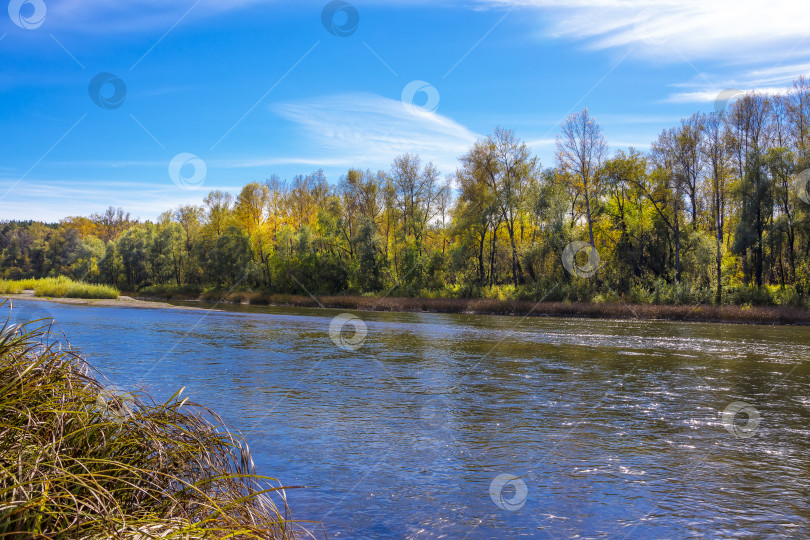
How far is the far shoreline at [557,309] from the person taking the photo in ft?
127

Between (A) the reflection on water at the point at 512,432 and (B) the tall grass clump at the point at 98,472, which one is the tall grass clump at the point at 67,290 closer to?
(A) the reflection on water at the point at 512,432

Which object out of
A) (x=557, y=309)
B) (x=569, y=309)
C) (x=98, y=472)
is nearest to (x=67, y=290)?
(x=557, y=309)

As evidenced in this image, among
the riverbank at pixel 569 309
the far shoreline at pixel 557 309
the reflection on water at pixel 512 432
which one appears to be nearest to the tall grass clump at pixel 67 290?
the far shoreline at pixel 557 309

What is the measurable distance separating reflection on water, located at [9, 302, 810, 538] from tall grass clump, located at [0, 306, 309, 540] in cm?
220

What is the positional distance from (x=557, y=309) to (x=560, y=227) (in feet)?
30.2

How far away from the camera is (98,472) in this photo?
3.61 m

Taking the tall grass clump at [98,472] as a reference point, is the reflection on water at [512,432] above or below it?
below

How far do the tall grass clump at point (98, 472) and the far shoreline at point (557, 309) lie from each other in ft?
138

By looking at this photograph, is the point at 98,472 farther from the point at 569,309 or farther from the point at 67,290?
the point at 67,290

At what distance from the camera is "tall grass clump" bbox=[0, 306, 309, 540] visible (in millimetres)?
3260

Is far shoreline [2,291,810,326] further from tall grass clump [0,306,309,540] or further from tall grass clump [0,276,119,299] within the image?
tall grass clump [0,306,309,540]

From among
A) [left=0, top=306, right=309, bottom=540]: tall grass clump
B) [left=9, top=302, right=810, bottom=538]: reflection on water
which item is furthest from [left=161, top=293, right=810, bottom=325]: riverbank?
[left=0, top=306, right=309, bottom=540]: tall grass clump

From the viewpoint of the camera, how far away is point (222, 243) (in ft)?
253

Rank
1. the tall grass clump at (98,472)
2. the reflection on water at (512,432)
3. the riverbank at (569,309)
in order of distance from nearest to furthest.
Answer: the tall grass clump at (98,472) → the reflection on water at (512,432) → the riverbank at (569,309)
